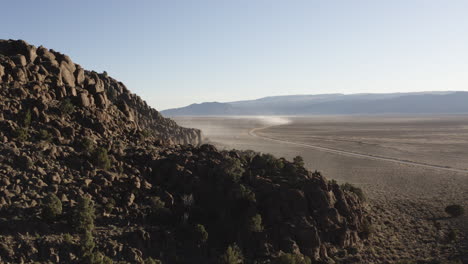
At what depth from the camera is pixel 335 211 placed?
24.9 meters

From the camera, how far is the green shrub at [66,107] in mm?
27438

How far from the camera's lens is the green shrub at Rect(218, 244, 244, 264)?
1975cm

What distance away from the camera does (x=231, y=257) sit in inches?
779

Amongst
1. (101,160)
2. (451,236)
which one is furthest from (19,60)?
(451,236)

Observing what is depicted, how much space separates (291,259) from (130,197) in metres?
10.8

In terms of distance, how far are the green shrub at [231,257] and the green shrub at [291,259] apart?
6.80ft

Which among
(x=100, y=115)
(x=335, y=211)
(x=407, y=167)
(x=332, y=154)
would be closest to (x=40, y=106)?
(x=100, y=115)

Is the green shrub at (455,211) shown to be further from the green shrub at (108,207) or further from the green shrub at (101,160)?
the green shrub at (101,160)

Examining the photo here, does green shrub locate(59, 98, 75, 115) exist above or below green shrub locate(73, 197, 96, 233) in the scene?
above

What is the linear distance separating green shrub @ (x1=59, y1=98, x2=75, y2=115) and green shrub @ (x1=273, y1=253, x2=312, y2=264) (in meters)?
19.5

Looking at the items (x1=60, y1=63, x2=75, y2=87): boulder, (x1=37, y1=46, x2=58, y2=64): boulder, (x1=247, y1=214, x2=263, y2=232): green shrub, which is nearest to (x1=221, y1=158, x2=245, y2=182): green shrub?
(x1=247, y1=214, x2=263, y2=232): green shrub

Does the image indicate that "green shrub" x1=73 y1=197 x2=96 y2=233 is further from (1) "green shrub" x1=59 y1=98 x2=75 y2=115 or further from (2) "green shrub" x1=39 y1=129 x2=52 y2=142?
(1) "green shrub" x1=59 y1=98 x2=75 y2=115

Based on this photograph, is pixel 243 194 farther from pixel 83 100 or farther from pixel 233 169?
pixel 83 100

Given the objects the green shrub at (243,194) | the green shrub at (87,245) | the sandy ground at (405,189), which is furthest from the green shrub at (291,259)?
the green shrub at (87,245)
